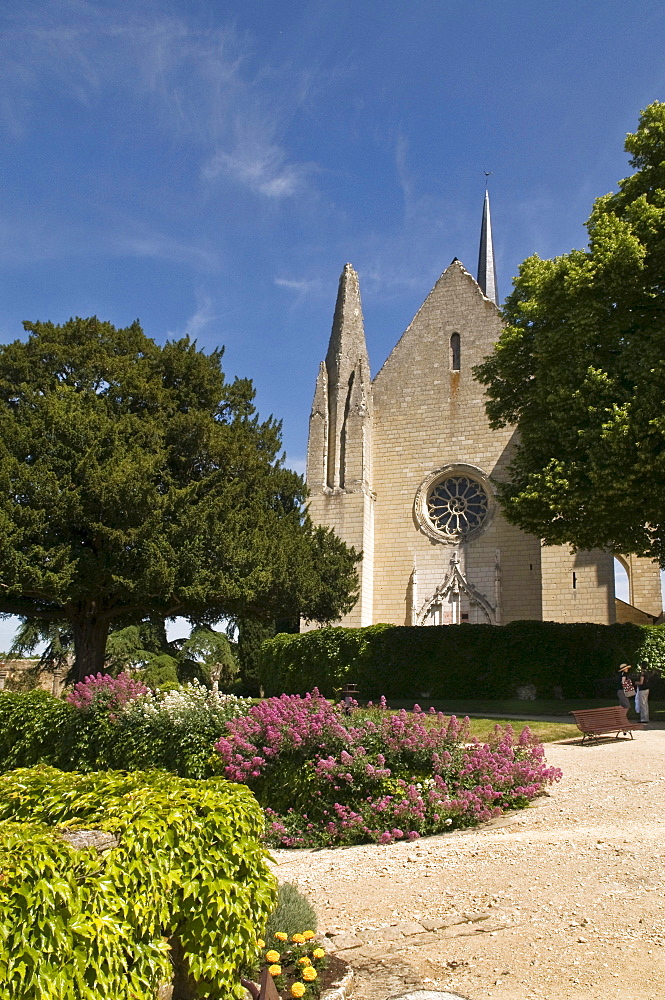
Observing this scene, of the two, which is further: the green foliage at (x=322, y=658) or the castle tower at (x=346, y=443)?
the castle tower at (x=346, y=443)

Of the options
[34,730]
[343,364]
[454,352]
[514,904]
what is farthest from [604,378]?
[343,364]

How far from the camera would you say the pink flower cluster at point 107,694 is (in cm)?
1034

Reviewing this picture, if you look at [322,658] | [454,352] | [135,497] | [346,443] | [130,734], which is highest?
[454,352]

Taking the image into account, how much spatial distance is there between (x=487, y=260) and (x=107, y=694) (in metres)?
36.7

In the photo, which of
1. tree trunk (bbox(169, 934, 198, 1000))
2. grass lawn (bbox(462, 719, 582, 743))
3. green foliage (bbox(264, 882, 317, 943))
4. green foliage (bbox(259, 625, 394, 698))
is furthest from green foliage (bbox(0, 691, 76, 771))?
green foliage (bbox(259, 625, 394, 698))

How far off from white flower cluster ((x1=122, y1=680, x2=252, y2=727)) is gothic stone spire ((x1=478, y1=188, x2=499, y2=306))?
34666 millimetres

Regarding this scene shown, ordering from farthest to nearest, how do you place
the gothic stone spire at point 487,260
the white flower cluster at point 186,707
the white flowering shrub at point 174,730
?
the gothic stone spire at point 487,260 → the white flower cluster at point 186,707 → the white flowering shrub at point 174,730

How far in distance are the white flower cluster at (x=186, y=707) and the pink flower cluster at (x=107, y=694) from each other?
27 centimetres

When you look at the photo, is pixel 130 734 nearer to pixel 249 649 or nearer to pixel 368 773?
pixel 368 773

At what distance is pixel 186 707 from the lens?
370 inches

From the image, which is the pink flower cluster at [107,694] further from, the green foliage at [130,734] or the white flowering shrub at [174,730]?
the white flowering shrub at [174,730]

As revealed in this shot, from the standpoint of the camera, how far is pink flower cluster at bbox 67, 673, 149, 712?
1034 centimetres

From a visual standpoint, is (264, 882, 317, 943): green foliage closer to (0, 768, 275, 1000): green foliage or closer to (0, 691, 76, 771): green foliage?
(0, 768, 275, 1000): green foliage

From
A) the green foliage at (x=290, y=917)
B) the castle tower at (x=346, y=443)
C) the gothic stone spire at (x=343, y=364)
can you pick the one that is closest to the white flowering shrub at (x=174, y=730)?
the green foliage at (x=290, y=917)
